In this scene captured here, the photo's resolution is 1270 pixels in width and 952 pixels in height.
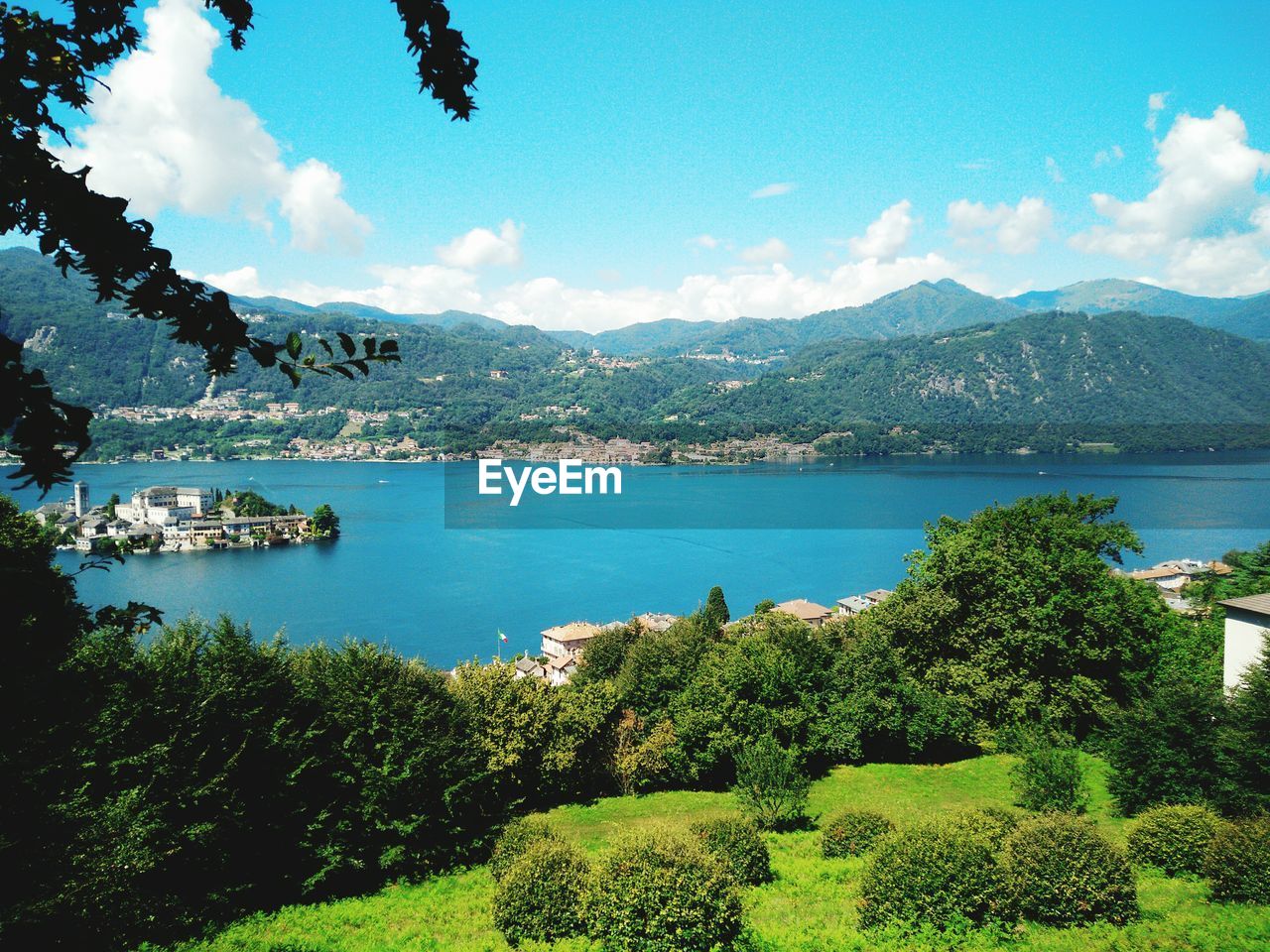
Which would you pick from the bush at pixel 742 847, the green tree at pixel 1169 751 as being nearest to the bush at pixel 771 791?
the bush at pixel 742 847

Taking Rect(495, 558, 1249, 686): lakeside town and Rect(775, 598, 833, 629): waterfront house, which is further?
Rect(775, 598, 833, 629): waterfront house

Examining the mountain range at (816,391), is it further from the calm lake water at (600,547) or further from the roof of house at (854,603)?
the roof of house at (854,603)

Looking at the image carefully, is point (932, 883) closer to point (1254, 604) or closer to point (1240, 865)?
point (1240, 865)

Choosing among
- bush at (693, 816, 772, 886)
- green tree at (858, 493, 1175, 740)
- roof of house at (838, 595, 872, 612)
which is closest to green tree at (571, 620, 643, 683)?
green tree at (858, 493, 1175, 740)

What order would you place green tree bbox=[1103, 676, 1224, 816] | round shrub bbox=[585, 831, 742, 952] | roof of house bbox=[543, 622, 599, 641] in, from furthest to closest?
roof of house bbox=[543, 622, 599, 641], green tree bbox=[1103, 676, 1224, 816], round shrub bbox=[585, 831, 742, 952]

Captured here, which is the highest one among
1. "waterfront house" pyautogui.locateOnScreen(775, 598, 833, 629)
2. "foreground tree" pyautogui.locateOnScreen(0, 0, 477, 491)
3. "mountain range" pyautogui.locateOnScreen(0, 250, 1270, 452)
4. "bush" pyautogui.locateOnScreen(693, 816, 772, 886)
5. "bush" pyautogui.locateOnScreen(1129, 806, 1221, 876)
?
"mountain range" pyautogui.locateOnScreen(0, 250, 1270, 452)

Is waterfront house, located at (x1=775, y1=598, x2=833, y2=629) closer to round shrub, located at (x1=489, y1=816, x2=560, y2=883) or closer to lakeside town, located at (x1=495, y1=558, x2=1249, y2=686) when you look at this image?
lakeside town, located at (x1=495, y1=558, x2=1249, y2=686)

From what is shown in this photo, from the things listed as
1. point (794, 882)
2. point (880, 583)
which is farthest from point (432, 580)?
point (794, 882)
